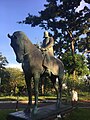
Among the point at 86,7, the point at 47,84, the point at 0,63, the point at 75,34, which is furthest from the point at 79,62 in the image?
the point at 0,63

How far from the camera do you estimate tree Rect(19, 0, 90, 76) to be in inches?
1137

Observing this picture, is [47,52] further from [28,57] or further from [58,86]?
[58,86]

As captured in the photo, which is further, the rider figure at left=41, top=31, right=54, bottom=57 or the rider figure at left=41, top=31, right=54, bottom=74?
the rider figure at left=41, top=31, right=54, bottom=57

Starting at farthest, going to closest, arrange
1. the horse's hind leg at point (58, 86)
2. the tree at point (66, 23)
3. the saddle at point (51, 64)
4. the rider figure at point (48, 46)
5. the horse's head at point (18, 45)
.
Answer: the tree at point (66, 23)
the horse's hind leg at point (58, 86)
the rider figure at point (48, 46)
the saddle at point (51, 64)
the horse's head at point (18, 45)

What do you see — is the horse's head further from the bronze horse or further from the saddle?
the saddle

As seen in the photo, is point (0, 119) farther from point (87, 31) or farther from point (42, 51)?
point (87, 31)

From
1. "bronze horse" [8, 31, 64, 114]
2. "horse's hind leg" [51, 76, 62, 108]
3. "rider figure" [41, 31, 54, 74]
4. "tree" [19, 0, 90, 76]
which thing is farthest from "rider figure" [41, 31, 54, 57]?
"tree" [19, 0, 90, 76]

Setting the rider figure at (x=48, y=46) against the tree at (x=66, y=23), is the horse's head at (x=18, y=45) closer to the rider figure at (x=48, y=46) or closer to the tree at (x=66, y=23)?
the rider figure at (x=48, y=46)

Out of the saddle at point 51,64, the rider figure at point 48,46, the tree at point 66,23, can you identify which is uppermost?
the tree at point 66,23

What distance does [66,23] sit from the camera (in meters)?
29.6

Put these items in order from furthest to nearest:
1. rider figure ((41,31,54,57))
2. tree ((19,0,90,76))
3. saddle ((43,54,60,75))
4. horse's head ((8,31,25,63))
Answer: tree ((19,0,90,76)), rider figure ((41,31,54,57)), saddle ((43,54,60,75)), horse's head ((8,31,25,63))

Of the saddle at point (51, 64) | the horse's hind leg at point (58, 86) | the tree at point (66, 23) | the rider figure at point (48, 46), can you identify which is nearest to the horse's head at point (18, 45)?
the saddle at point (51, 64)

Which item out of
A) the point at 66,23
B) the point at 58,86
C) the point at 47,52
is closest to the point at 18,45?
the point at 47,52

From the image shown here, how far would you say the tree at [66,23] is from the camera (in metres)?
28.9
